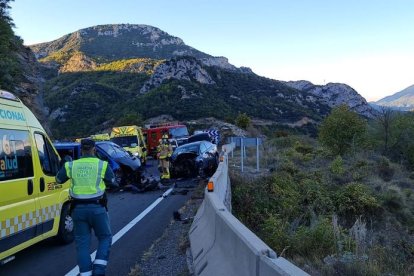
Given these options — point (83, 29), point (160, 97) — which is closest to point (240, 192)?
point (160, 97)

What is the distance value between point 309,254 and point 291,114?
307 feet

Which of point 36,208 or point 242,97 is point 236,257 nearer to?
point 36,208

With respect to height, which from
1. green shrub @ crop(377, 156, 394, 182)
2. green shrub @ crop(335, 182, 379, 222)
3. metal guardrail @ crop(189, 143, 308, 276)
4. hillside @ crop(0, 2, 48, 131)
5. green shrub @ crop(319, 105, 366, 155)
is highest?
hillside @ crop(0, 2, 48, 131)

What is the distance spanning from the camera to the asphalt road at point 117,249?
6.91 m

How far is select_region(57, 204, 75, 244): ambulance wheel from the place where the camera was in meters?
8.16

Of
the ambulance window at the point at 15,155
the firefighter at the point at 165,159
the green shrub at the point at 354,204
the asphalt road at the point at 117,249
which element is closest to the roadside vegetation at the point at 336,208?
the green shrub at the point at 354,204

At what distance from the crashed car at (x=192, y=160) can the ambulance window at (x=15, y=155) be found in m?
10.7

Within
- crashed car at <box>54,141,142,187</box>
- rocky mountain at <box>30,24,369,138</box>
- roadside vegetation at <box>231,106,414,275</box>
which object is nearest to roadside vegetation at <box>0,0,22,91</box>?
crashed car at <box>54,141,142,187</box>

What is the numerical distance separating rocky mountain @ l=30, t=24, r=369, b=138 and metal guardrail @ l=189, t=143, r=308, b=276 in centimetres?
5939

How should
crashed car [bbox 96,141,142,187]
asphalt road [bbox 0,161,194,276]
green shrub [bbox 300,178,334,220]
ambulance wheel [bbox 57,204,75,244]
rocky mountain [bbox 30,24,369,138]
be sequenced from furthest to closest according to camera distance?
rocky mountain [bbox 30,24,369,138], crashed car [bbox 96,141,142,187], green shrub [bbox 300,178,334,220], ambulance wheel [bbox 57,204,75,244], asphalt road [bbox 0,161,194,276]

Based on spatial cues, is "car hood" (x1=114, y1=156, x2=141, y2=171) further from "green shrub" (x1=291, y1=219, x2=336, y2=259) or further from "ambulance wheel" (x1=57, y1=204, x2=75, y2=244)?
"green shrub" (x1=291, y1=219, x2=336, y2=259)

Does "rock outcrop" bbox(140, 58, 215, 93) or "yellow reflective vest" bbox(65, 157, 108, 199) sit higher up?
"rock outcrop" bbox(140, 58, 215, 93)

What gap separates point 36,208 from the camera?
7117 millimetres

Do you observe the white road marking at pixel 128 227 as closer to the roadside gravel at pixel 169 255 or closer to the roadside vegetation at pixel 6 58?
the roadside gravel at pixel 169 255
